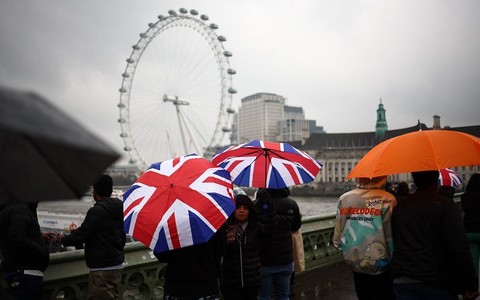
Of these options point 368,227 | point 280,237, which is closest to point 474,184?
point 368,227

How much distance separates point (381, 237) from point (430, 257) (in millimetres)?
610

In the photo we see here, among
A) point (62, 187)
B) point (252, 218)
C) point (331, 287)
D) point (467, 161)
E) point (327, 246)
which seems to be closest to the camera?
point (62, 187)

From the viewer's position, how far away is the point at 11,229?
367 centimetres

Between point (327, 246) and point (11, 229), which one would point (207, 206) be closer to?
point (11, 229)

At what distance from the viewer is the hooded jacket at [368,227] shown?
3959 millimetres

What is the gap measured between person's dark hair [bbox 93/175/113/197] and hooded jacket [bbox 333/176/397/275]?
2.30 m

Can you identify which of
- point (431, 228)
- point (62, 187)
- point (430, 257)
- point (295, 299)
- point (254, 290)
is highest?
point (62, 187)

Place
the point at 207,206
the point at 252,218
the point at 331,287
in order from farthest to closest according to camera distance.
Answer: the point at 331,287 → the point at 252,218 → the point at 207,206

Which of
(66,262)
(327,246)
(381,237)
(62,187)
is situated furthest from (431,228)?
(327,246)

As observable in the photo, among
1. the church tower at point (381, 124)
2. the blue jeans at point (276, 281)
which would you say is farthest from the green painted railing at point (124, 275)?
the church tower at point (381, 124)

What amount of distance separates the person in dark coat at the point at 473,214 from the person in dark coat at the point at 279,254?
2.08m

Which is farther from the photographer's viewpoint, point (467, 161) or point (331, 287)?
point (331, 287)

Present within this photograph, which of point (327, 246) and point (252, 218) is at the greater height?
point (252, 218)

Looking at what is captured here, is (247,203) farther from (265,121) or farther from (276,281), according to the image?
(265,121)
